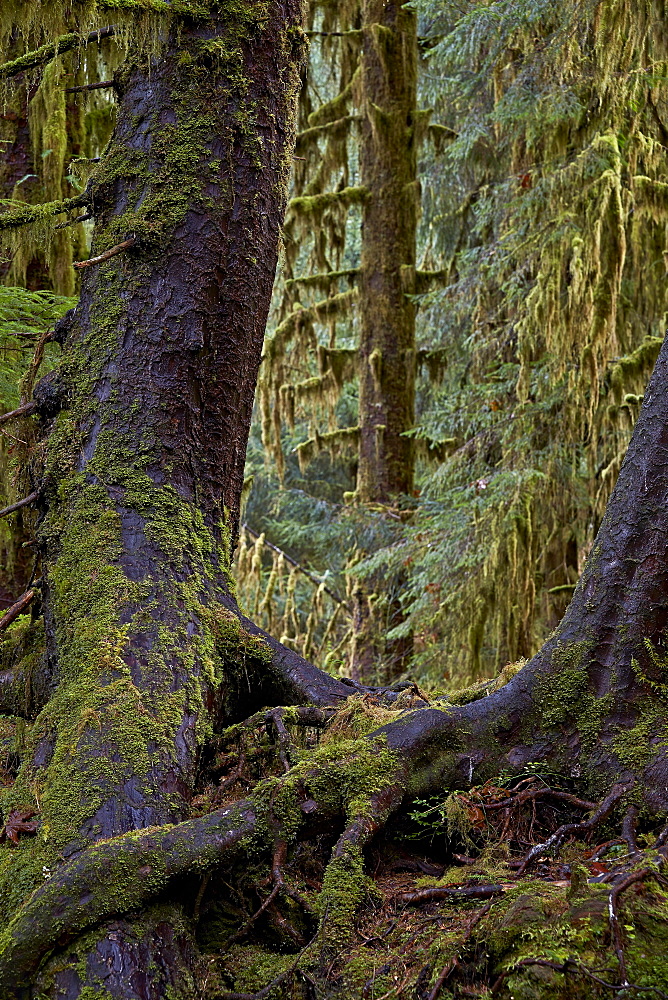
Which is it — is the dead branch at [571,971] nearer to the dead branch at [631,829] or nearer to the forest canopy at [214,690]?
the forest canopy at [214,690]

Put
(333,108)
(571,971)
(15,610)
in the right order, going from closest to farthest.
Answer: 1. (571,971)
2. (15,610)
3. (333,108)

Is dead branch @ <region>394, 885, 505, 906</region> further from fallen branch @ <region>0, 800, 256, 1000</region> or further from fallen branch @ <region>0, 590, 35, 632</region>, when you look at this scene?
fallen branch @ <region>0, 590, 35, 632</region>

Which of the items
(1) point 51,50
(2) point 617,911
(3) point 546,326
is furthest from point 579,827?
(3) point 546,326

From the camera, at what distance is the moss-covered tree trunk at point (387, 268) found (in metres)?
9.71

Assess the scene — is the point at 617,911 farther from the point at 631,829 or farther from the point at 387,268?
the point at 387,268

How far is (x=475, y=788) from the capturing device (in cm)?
287

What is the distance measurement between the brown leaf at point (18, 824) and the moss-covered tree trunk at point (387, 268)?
7.03m

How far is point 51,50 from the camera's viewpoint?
11.7 feet

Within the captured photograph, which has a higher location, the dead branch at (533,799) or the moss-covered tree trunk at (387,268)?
the moss-covered tree trunk at (387,268)

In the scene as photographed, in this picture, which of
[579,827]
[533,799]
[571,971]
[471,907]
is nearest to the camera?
[571,971]

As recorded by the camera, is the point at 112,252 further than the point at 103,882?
Yes

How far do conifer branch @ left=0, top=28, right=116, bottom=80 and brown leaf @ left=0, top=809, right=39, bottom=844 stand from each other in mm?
2974

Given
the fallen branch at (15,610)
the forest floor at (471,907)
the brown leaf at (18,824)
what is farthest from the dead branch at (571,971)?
the fallen branch at (15,610)

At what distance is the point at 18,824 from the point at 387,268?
8.21m
